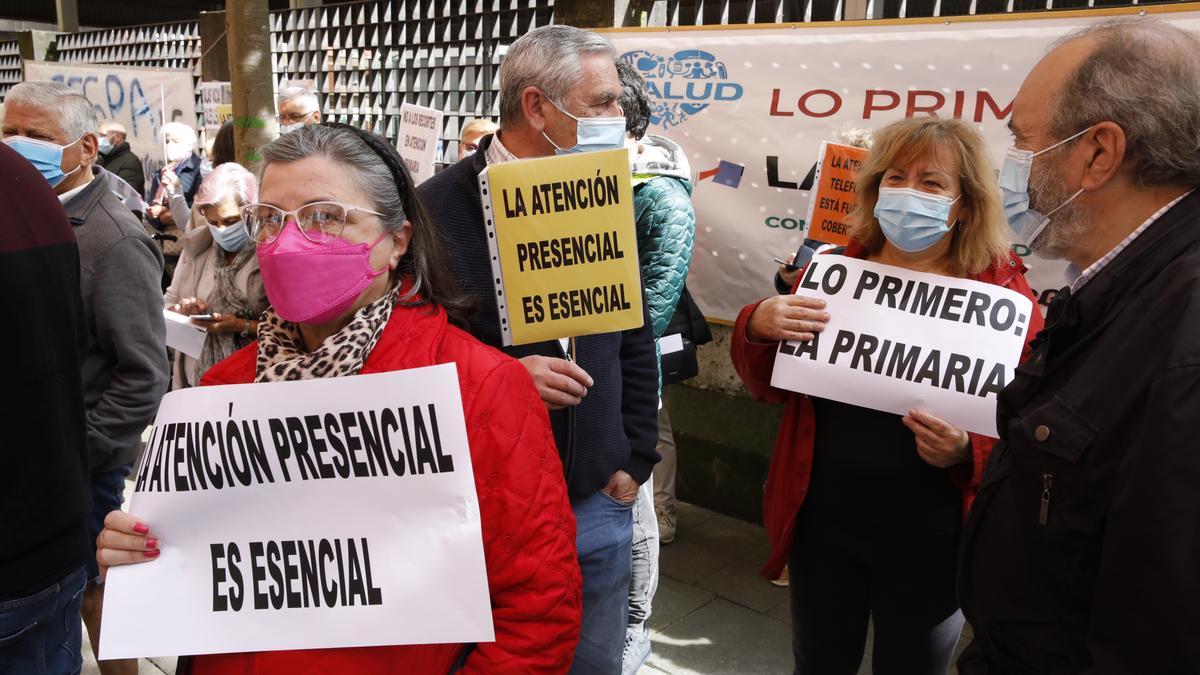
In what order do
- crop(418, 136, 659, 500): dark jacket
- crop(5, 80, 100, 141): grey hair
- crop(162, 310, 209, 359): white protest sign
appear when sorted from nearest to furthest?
crop(418, 136, 659, 500): dark jacket → crop(5, 80, 100, 141): grey hair → crop(162, 310, 209, 359): white protest sign

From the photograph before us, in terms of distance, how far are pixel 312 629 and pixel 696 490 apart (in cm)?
401

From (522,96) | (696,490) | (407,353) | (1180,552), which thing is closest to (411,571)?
(407,353)

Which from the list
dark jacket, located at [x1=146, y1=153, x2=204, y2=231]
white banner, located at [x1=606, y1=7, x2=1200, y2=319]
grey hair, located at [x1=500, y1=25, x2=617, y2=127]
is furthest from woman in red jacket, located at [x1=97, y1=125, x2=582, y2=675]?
dark jacket, located at [x1=146, y1=153, x2=204, y2=231]

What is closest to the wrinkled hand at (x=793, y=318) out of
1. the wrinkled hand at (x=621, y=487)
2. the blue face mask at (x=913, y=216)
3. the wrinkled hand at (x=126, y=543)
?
the blue face mask at (x=913, y=216)

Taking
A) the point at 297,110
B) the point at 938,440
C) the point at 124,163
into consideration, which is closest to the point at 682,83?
the point at 297,110

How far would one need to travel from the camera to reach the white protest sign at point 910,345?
2373mm

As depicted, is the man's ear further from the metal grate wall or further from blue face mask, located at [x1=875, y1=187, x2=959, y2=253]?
the metal grate wall

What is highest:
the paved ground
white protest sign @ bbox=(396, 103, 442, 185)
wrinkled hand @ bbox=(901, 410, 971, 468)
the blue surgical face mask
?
the blue surgical face mask

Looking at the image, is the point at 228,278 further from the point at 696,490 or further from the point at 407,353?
the point at 696,490

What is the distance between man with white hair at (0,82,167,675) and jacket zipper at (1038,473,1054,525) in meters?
2.64

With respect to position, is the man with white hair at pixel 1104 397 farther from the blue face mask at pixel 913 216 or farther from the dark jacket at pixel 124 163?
the dark jacket at pixel 124 163

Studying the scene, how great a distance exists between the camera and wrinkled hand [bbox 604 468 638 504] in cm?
233

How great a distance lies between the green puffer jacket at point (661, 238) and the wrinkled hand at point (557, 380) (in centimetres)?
121

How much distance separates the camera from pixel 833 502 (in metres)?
2.49
